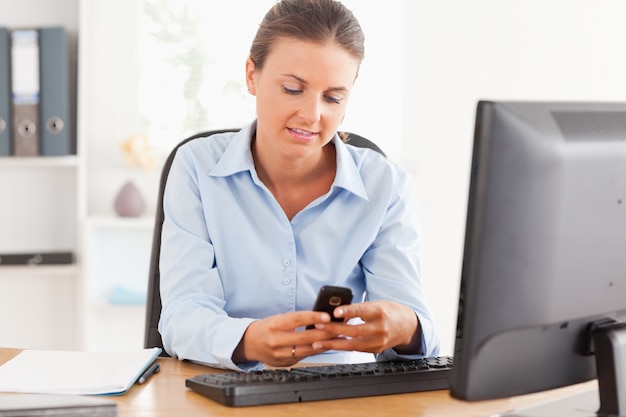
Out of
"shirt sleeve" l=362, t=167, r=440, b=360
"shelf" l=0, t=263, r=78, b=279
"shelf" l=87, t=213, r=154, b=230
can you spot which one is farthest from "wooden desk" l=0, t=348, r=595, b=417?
"shelf" l=0, t=263, r=78, b=279

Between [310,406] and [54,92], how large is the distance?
2239 mm

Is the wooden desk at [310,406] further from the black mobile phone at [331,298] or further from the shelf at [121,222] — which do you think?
the shelf at [121,222]

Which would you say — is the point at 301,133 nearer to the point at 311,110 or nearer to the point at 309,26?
the point at 311,110

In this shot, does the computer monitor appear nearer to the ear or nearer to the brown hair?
the brown hair

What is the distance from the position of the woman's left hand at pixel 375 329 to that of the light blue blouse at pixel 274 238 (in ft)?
0.44

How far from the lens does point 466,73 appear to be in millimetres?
3572

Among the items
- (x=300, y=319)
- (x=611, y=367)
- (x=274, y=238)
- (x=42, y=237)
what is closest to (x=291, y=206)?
(x=274, y=238)

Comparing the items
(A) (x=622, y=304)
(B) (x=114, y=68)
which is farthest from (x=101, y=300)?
(A) (x=622, y=304)

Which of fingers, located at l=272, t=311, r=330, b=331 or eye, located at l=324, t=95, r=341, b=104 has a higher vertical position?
eye, located at l=324, t=95, r=341, b=104

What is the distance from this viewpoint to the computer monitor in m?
1.01

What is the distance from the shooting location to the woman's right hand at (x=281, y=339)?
4.51 ft

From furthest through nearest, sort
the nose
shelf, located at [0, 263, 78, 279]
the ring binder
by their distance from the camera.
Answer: shelf, located at [0, 263, 78, 279] < the ring binder < the nose

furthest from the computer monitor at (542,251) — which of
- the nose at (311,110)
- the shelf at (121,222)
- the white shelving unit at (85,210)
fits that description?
the white shelving unit at (85,210)

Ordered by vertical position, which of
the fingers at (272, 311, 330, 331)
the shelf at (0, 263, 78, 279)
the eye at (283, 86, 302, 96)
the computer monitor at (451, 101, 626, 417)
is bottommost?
the shelf at (0, 263, 78, 279)
